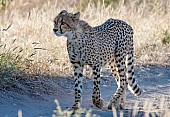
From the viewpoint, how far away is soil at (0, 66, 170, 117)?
7516 millimetres

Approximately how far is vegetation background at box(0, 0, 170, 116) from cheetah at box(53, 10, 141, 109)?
1107mm

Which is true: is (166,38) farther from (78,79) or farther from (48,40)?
(78,79)

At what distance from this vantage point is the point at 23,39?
1056cm

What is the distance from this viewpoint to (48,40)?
10.5 meters

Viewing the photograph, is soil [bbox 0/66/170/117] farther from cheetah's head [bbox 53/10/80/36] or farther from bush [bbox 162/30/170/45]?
bush [bbox 162/30/170/45]

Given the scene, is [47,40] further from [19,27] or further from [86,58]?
[86,58]

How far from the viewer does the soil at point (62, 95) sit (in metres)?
7.52

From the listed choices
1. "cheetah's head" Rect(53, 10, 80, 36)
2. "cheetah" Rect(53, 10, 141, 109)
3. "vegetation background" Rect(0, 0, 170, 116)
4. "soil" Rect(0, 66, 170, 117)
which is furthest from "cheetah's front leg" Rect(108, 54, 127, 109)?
"vegetation background" Rect(0, 0, 170, 116)

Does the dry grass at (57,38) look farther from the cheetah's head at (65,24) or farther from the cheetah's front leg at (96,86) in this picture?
the cheetah's head at (65,24)

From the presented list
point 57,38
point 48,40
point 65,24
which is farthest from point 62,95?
point 57,38

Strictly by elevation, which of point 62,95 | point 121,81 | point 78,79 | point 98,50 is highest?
point 98,50

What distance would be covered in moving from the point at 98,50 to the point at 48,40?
2.91 metres

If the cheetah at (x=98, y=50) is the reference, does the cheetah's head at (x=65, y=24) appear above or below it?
above

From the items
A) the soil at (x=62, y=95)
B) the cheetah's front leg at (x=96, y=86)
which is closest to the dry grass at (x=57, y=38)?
the soil at (x=62, y=95)
